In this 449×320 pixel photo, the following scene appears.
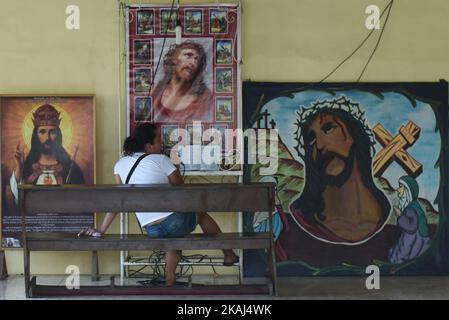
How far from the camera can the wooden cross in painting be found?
581 cm

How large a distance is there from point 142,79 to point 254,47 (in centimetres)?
109

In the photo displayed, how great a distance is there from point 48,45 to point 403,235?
3.76 metres

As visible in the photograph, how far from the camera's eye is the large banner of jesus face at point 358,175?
5.79 m

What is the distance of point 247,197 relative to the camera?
482 cm

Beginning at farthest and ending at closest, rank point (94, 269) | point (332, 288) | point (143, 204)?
1. point (94, 269)
2. point (332, 288)
3. point (143, 204)

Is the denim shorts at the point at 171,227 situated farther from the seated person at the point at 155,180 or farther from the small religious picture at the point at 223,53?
the small religious picture at the point at 223,53

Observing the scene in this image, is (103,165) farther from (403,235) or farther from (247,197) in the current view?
(403,235)

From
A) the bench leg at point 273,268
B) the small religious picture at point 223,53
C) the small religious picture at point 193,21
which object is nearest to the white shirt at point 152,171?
the bench leg at point 273,268

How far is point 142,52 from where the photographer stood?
5809mm

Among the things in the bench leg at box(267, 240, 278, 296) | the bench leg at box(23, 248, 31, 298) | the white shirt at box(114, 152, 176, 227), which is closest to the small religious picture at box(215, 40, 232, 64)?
the white shirt at box(114, 152, 176, 227)

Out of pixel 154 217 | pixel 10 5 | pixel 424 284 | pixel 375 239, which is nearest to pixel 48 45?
pixel 10 5

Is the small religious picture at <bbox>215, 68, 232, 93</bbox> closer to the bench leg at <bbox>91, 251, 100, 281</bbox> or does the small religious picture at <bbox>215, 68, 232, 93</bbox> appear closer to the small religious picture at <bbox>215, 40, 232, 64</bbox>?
the small religious picture at <bbox>215, 40, 232, 64</bbox>

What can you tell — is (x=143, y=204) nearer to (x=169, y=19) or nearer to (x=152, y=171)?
(x=152, y=171)

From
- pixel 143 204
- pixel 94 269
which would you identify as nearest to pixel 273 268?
pixel 143 204
